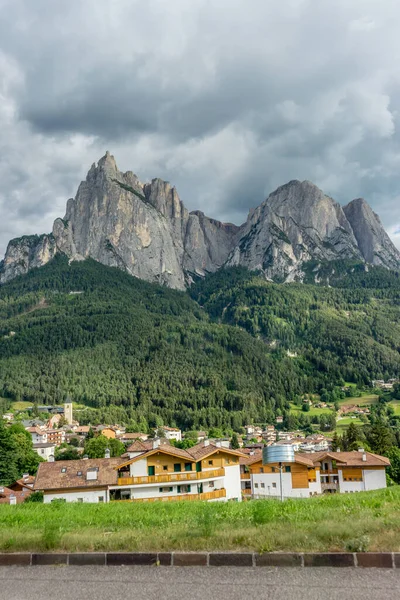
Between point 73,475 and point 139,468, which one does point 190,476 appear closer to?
point 139,468

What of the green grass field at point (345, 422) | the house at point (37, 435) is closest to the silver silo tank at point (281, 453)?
the house at point (37, 435)

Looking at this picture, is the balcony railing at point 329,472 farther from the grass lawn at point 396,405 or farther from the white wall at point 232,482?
the grass lawn at point 396,405

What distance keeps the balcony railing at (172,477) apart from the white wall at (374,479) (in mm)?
21384

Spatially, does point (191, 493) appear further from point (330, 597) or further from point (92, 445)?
point (92, 445)

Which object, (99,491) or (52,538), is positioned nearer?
(52,538)

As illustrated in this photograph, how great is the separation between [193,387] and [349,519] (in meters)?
174

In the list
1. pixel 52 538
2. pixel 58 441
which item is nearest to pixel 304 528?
pixel 52 538

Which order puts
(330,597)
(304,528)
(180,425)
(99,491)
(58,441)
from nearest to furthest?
(330,597) → (304,528) → (99,491) → (58,441) → (180,425)

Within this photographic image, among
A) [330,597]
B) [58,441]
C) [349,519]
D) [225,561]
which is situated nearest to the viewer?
[330,597]

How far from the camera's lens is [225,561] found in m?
10.4

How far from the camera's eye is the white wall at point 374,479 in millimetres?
58750

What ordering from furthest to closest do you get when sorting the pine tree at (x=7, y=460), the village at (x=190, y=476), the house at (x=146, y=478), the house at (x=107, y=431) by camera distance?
the house at (x=107, y=431), the pine tree at (x=7, y=460), the village at (x=190, y=476), the house at (x=146, y=478)

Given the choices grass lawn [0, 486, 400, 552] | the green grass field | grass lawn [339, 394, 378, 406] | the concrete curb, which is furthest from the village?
grass lawn [339, 394, 378, 406]

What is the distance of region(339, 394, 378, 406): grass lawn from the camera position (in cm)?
17540
